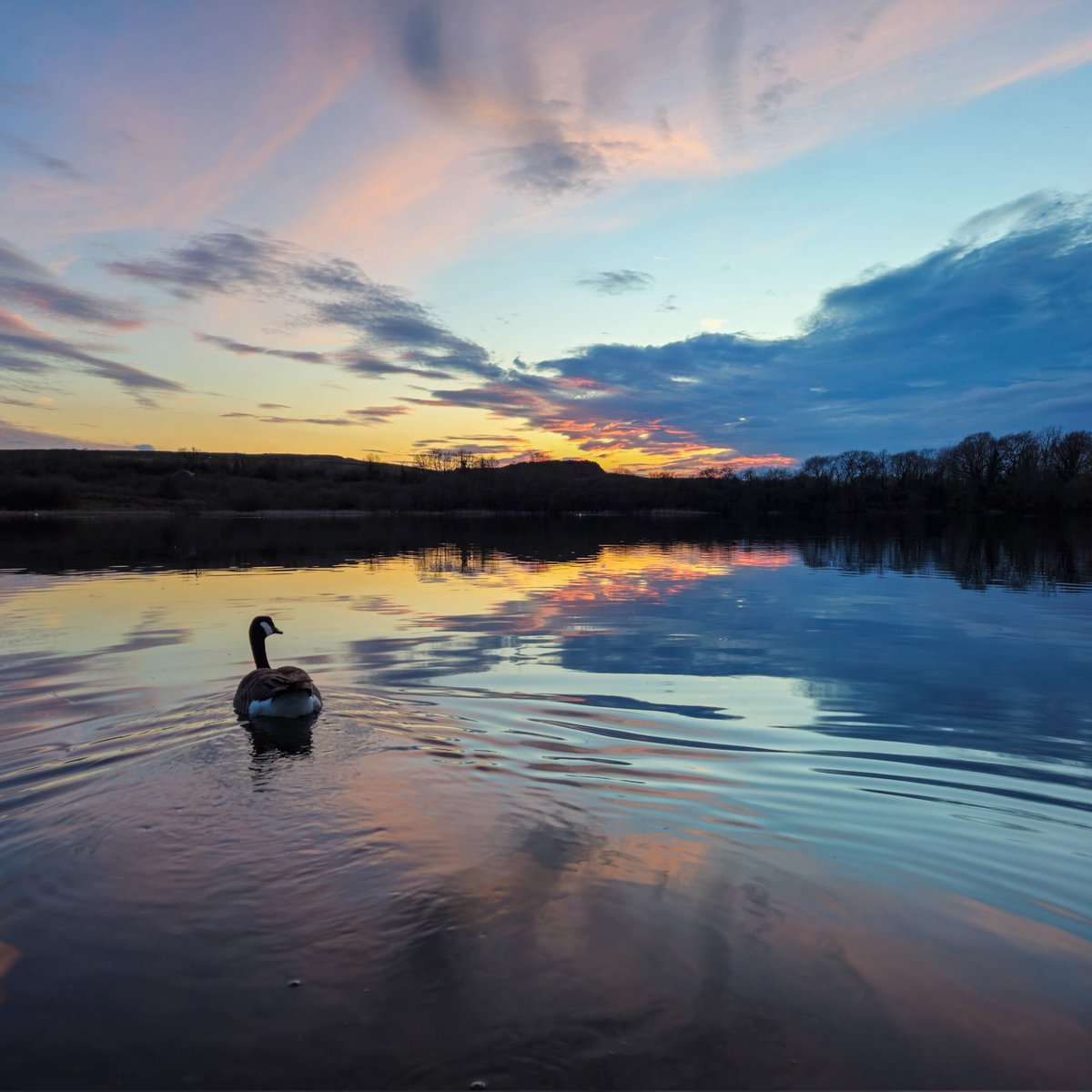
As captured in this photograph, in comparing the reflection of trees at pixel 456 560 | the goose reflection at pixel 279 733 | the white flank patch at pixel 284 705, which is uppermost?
the reflection of trees at pixel 456 560

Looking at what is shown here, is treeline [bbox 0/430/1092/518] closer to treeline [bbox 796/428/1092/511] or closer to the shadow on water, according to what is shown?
treeline [bbox 796/428/1092/511]

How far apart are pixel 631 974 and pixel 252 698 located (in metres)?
6.81

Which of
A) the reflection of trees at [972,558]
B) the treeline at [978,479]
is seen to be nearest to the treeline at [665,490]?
the treeline at [978,479]

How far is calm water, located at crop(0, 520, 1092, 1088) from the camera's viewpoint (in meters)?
3.53

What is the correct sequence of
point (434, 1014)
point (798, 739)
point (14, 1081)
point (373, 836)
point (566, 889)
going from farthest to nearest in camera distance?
1. point (798, 739)
2. point (373, 836)
3. point (566, 889)
4. point (434, 1014)
5. point (14, 1081)

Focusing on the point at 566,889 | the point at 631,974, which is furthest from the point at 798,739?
the point at 631,974

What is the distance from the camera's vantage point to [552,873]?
521 cm

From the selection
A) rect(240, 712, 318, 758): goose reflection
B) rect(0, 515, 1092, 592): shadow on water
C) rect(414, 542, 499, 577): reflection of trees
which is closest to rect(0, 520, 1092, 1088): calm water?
rect(240, 712, 318, 758): goose reflection

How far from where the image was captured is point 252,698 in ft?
30.3

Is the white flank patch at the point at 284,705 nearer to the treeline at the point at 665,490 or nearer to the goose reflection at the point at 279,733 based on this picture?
the goose reflection at the point at 279,733

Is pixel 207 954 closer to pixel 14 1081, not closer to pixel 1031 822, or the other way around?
pixel 14 1081

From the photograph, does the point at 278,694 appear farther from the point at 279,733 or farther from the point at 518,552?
the point at 518,552

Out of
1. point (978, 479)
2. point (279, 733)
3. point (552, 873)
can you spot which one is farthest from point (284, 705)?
point (978, 479)

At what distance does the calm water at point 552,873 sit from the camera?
353 cm
